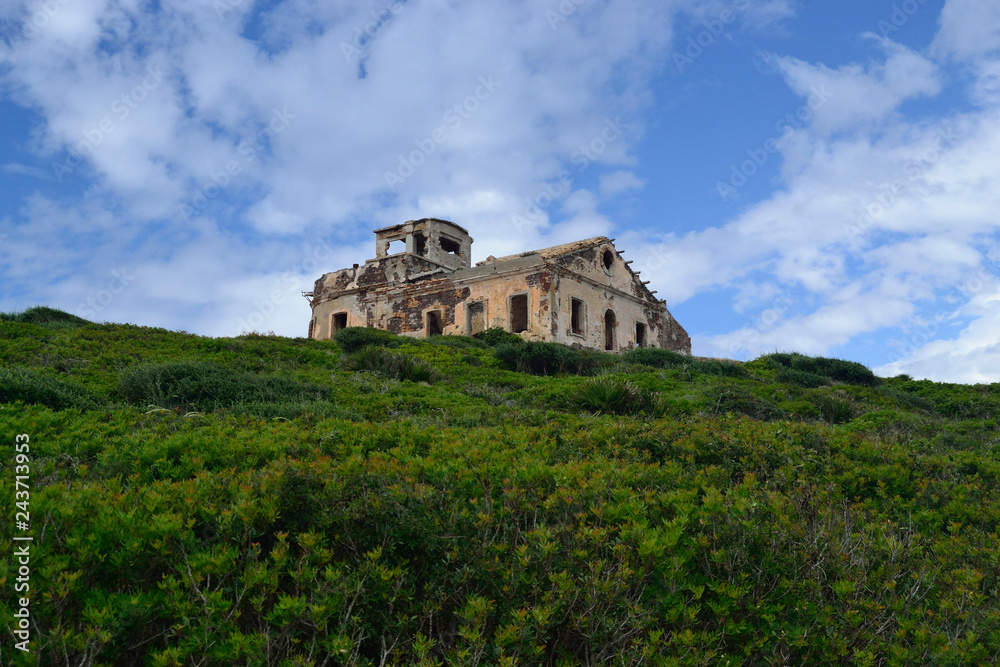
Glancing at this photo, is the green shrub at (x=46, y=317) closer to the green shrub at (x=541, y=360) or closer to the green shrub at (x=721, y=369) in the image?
the green shrub at (x=541, y=360)

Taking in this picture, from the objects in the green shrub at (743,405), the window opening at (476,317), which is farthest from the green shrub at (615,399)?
the window opening at (476,317)

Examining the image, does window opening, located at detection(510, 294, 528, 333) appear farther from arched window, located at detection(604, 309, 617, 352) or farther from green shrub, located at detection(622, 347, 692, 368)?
green shrub, located at detection(622, 347, 692, 368)

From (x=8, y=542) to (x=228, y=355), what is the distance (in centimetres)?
1237

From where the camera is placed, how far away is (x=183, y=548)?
11.1 feet

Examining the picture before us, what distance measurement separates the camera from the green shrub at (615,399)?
38.4 ft

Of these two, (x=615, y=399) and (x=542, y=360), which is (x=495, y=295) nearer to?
(x=542, y=360)

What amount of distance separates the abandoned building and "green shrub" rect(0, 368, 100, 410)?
63.7ft

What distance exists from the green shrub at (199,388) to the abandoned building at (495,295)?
16651 millimetres

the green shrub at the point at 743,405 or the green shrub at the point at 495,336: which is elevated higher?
the green shrub at the point at 495,336

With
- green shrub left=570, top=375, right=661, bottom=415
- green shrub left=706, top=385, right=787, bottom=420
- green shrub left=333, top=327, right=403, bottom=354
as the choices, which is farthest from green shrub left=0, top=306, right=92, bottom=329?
green shrub left=706, top=385, right=787, bottom=420

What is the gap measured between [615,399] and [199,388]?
6.70 metres

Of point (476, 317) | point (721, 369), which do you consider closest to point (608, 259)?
point (476, 317)

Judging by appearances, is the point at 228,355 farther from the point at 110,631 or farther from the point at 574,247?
the point at 574,247

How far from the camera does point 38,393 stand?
8766 millimetres
